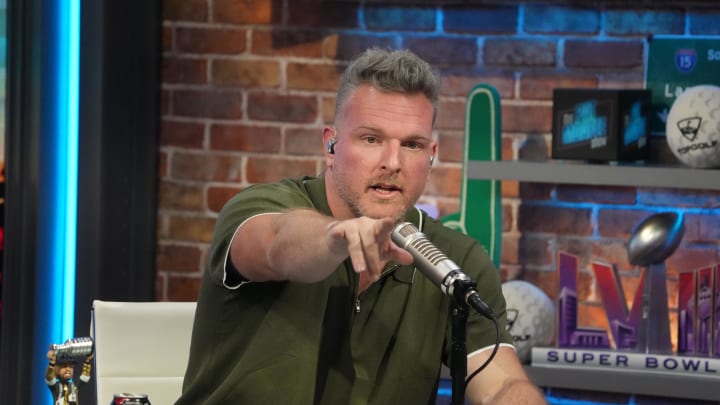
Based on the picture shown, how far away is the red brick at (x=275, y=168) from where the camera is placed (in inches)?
125

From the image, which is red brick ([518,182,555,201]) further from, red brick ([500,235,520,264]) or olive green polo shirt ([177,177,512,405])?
olive green polo shirt ([177,177,512,405])

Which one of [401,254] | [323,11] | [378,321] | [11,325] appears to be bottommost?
[11,325]

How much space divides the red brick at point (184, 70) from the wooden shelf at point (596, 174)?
87 centimetres

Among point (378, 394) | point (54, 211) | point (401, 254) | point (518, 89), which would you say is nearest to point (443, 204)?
point (518, 89)

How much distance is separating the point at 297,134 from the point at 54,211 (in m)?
0.70

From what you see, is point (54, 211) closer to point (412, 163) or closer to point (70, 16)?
point (70, 16)

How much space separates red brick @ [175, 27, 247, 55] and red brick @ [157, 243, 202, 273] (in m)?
0.57

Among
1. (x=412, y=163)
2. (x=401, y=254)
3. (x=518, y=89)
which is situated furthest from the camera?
(x=518, y=89)

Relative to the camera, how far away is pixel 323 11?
314cm

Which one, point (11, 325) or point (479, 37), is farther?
point (479, 37)

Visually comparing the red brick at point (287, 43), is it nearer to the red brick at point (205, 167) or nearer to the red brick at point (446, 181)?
the red brick at point (205, 167)

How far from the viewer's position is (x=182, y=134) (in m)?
3.26

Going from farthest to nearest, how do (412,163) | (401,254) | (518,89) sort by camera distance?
(518,89)
(412,163)
(401,254)

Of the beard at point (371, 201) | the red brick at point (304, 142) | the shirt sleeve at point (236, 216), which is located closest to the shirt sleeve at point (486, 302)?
the beard at point (371, 201)
